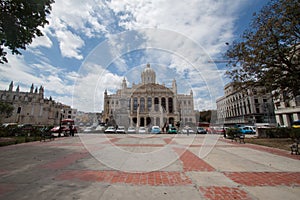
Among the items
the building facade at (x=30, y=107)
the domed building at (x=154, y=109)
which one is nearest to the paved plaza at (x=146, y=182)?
the domed building at (x=154, y=109)

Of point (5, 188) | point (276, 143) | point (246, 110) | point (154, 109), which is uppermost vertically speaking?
point (154, 109)

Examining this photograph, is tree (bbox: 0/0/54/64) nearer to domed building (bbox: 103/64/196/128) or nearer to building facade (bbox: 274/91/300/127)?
building facade (bbox: 274/91/300/127)

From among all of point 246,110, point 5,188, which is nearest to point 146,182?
point 5,188

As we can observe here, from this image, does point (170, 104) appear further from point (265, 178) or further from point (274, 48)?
point (265, 178)

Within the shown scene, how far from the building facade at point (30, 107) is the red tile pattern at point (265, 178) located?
2496 inches

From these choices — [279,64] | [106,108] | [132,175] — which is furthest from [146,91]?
[132,175]

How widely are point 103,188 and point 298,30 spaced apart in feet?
48.5

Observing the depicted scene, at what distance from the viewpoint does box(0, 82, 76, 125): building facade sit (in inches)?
2382

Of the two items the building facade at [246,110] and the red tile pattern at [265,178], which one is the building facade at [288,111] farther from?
the red tile pattern at [265,178]

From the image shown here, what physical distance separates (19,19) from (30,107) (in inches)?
2728

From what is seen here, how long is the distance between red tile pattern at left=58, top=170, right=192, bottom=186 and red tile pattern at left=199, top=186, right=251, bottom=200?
0.58 meters

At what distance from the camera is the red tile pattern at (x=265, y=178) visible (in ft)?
13.3

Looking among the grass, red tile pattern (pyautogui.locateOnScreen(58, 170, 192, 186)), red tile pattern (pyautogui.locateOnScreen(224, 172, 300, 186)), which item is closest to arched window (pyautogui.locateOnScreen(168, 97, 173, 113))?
the grass

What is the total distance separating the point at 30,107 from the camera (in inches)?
2469
